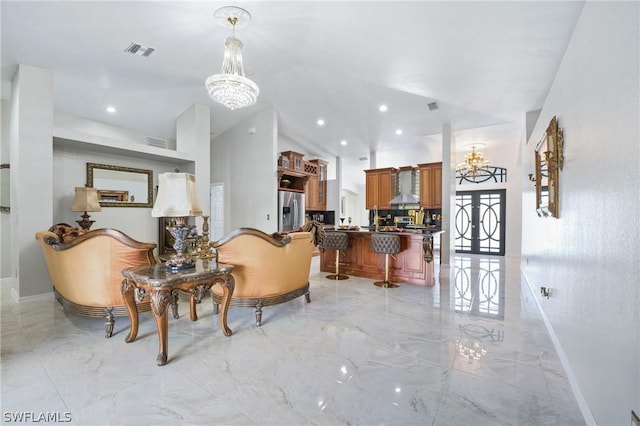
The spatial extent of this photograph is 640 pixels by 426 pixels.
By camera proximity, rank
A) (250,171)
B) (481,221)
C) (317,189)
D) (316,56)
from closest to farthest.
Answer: (316,56) → (250,171) → (317,189) → (481,221)

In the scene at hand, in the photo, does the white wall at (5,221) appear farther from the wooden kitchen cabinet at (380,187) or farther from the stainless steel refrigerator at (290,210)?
the wooden kitchen cabinet at (380,187)

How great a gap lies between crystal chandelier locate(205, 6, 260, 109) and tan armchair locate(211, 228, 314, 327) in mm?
1756

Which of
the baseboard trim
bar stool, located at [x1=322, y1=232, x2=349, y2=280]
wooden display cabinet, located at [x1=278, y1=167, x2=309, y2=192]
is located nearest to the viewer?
the baseboard trim

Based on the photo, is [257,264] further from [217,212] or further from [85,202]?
[217,212]

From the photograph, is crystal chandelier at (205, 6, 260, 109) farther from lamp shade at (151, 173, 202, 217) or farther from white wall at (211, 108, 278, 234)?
white wall at (211, 108, 278, 234)

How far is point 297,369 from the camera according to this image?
6.92 ft

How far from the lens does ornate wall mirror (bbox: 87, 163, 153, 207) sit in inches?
199

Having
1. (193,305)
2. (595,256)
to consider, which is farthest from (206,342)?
(595,256)

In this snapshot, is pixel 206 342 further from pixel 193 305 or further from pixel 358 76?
pixel 358 76

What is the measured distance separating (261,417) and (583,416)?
1846mm

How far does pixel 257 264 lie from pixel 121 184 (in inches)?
161

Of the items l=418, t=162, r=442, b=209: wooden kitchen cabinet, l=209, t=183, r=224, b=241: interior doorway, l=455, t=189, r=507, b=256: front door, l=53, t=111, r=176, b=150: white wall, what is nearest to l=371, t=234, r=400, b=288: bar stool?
l=418, t=162, r=442, b=209: wooden kitchen cabinet

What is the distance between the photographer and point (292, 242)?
313 centimetres

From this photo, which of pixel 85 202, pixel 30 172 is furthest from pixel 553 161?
pixel 85 202
